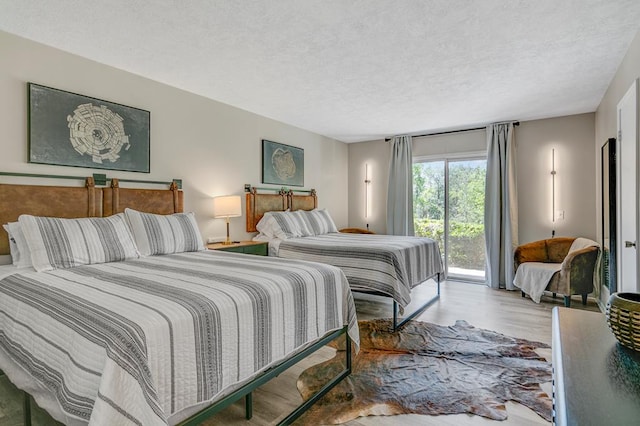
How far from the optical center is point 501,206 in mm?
5125

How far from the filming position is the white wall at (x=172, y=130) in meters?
2.60

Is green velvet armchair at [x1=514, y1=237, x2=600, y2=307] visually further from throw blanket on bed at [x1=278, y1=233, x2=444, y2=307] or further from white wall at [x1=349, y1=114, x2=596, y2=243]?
throw blanket on bed at [x1=278, y1=233, x2=444, y2=307]

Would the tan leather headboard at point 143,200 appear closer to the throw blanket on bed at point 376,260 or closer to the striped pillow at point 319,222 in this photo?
the throw blanket on bed at point 376,260

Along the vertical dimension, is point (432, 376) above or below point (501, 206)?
below

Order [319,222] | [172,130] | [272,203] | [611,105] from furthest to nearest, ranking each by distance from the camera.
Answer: [319,222], [272,203], [172,130], [611,105]

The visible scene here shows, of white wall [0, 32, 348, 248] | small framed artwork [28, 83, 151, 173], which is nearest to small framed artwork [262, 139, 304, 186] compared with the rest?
white wall [0, 32, 348, 248]

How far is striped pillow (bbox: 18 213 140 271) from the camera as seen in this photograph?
222cm

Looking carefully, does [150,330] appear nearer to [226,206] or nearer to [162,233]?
[162,233]

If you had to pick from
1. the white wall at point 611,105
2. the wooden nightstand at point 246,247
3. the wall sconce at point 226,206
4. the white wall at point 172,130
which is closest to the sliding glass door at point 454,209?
the white wall at point 611,105

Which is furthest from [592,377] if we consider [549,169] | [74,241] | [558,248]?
[549,169]

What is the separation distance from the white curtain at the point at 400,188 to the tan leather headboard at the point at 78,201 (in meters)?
3.76

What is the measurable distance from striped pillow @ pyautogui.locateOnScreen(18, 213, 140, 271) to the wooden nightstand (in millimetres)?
1036

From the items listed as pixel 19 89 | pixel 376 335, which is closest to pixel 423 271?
pixel 376 335

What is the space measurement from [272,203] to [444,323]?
8.98ft
